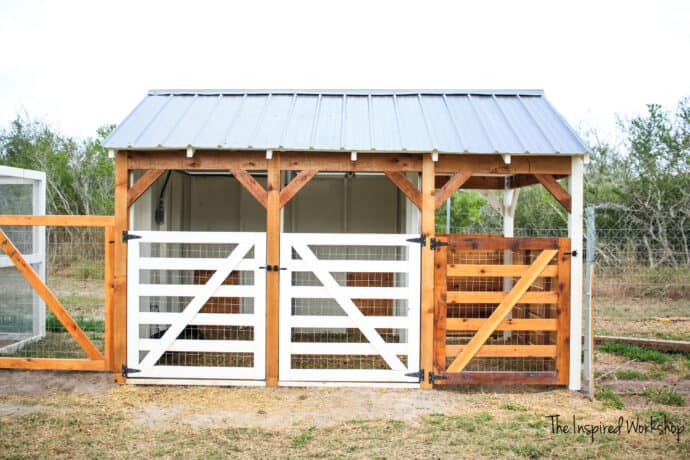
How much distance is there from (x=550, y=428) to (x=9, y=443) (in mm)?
4178

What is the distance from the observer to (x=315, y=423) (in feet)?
14.9

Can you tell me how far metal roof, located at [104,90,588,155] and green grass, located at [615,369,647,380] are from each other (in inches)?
103

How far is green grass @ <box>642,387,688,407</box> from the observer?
5.19 meters

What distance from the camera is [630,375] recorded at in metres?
6.14

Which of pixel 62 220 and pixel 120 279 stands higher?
pixel 62 220

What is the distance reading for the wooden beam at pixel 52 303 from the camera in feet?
19.2

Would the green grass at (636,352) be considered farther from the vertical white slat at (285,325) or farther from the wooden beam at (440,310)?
the vertical white slat at (285,325)

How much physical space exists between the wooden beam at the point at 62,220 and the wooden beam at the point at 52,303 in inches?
11.0

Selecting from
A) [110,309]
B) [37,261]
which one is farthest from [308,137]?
[37,261]

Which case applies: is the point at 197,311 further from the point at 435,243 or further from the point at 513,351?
the point at 513,351

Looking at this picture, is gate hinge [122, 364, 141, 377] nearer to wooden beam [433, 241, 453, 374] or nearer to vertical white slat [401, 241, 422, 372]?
vertical white slat [401, 241, 422, 372]

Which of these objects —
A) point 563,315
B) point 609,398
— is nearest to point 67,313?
point 563,315

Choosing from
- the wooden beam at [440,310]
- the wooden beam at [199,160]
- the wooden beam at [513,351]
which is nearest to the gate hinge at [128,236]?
the wooden beam at [199,160]

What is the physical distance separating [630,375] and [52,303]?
6446mm
